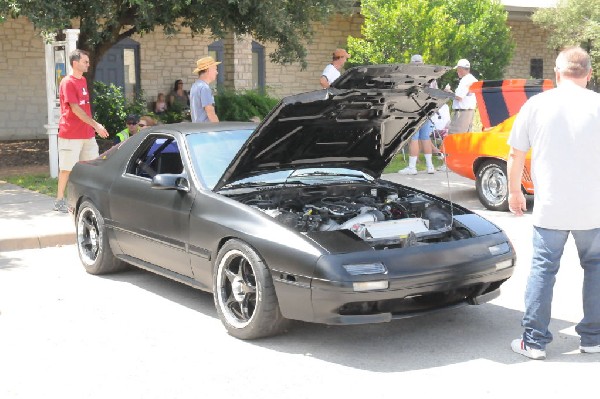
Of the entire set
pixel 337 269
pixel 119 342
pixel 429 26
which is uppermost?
pixel 429 26

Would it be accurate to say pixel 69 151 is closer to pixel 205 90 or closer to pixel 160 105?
pixel 205 90

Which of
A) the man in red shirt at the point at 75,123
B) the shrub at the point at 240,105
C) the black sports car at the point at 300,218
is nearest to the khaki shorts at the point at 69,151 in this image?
the man in red shirt at the point at 75,123

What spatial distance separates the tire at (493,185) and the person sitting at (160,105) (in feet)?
38.7

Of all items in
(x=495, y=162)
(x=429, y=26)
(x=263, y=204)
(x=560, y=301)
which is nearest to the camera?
(x=263, y=204)

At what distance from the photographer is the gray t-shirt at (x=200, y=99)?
10320 mm

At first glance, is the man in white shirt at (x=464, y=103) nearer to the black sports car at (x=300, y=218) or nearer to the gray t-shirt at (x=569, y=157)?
the black sports car at (x=300, y=218)

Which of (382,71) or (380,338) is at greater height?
(382,71)

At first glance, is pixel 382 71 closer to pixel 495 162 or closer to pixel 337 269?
pixel 337 269

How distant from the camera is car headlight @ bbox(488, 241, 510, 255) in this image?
5668mm

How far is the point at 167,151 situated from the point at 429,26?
13.9 m

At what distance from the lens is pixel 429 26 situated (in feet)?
64.6

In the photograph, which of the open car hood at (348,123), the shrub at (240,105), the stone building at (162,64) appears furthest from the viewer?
the stone building at (162,64)

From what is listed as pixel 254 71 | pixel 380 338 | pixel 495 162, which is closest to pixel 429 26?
pixel 254 71

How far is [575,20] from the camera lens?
27.0 m
